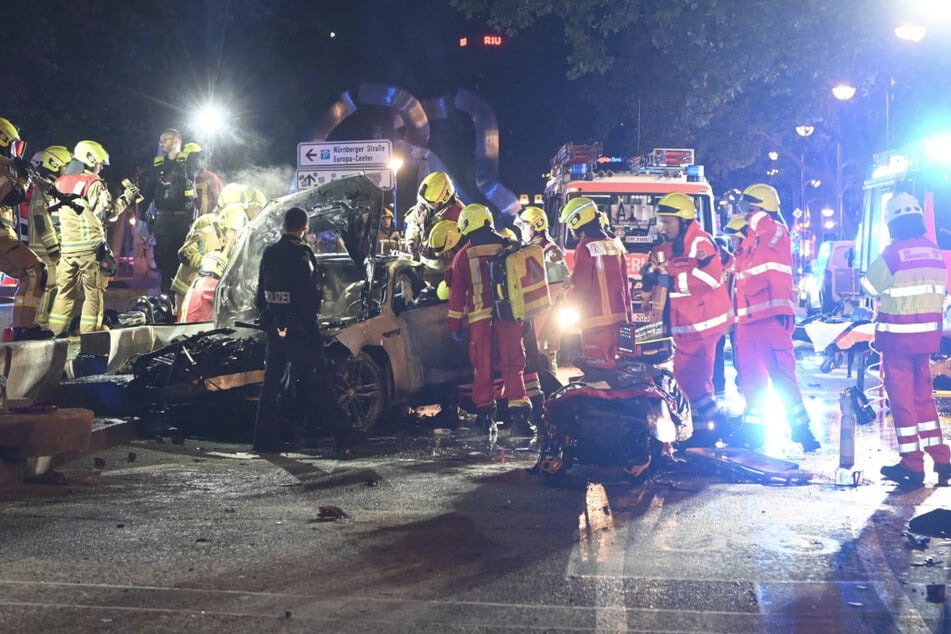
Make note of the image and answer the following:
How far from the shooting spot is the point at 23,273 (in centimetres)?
968

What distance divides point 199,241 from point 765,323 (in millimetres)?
6584

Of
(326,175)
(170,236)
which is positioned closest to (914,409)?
(170,236)

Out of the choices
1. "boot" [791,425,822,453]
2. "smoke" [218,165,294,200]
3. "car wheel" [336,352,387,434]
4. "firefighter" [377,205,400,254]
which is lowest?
"boot" [791,425,822,453]

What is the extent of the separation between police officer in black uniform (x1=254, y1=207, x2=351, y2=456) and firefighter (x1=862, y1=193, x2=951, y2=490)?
4.20 m

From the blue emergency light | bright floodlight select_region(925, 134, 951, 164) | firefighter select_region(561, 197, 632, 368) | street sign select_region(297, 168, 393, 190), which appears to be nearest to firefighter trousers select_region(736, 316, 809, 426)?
firefighter select_region(561, 197, 632, 368)

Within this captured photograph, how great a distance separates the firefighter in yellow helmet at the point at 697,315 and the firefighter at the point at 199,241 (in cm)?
554

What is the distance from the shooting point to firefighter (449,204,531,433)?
973 cm

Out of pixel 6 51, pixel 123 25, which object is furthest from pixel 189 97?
pixel 6 51

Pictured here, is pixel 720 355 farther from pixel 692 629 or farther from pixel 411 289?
pixel 692 629

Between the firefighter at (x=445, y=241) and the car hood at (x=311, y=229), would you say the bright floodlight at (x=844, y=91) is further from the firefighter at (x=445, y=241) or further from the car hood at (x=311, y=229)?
the car hood at (x=311, y=229)

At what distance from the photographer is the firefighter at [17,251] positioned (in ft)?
30.2

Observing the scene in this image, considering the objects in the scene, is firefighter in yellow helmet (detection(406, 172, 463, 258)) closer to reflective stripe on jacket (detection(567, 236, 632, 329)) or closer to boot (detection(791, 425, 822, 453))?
reflective stripe on jacket (detection(567, 236, 632, 329))

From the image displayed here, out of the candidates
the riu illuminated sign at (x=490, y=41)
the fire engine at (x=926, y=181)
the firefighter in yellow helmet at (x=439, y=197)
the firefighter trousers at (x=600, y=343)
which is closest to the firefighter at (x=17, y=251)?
the firefighter in yellow helmet at (x=439, y=197)

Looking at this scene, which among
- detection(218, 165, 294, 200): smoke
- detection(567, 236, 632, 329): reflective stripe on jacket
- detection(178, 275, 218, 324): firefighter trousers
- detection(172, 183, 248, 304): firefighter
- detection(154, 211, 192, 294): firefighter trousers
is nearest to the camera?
detection(567, 236, 632, 329): reflective stripe on jacket
